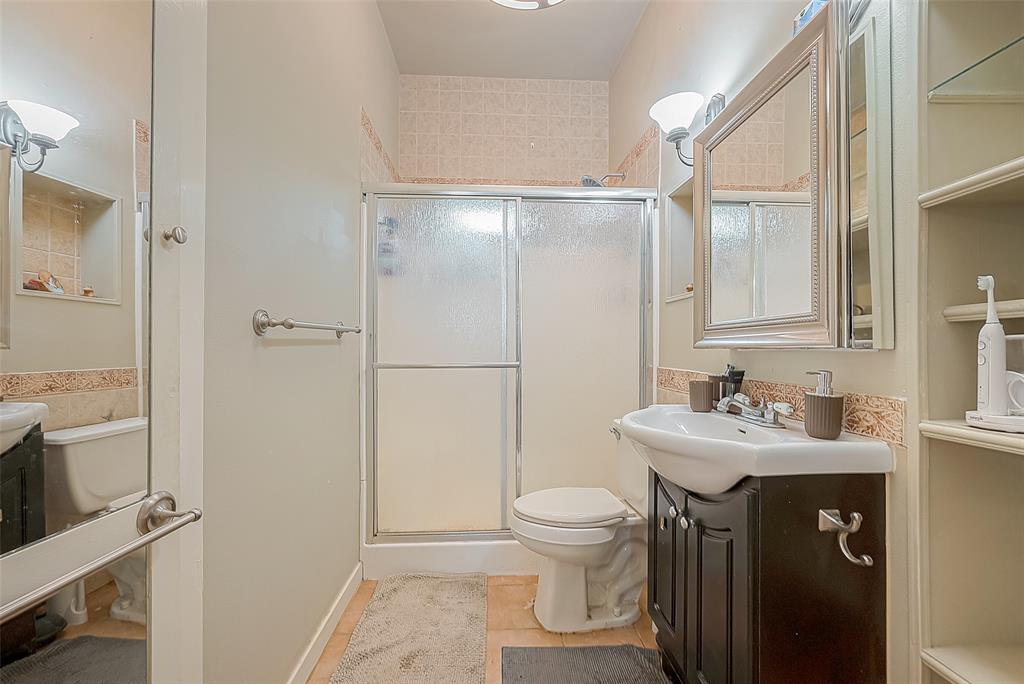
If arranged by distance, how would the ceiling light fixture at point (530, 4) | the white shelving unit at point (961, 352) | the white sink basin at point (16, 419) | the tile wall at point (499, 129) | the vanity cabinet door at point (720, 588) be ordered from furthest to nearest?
the tile wall at point (499, 129) < the ceiling light fixture at point (530, 4) < the vanity cabinet door at point (720, 588) < the white shelving unit at point (961, 352) < the white sink basin at point (16, 419)

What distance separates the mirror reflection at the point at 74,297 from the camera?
57 centimetres

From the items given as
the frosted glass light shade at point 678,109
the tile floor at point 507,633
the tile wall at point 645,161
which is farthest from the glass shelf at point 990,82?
the tile floor at point 507,633

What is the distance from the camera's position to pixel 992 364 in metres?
0.82

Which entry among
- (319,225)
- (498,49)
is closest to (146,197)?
(319,225)

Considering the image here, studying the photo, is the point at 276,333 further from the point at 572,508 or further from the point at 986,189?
the point at 986,189

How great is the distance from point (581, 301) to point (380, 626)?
5.47 feet

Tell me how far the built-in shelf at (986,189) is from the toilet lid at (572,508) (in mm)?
1360

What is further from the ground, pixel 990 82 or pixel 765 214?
pixel 990 82

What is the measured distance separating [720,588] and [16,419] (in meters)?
1.35

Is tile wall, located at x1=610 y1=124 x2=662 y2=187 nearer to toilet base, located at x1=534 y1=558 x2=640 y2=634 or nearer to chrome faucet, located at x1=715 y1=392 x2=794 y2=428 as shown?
chrome faucet, located at x1=715 y1=392 x2=794 y2=428

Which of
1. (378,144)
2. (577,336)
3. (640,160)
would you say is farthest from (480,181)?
(577,336)

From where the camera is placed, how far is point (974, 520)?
3.06 feet

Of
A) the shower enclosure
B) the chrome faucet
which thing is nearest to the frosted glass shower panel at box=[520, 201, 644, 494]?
the shower enclosure

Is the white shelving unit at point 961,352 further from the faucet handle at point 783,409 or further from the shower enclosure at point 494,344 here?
the shower enclosure at point 494,344
